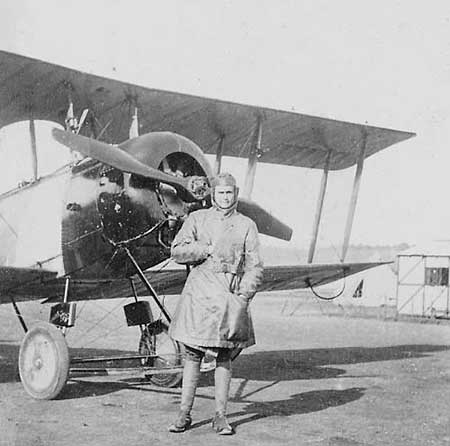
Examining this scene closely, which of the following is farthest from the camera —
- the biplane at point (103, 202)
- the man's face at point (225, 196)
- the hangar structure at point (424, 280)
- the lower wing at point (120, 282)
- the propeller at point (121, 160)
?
the hangar structure at point (424, 280)

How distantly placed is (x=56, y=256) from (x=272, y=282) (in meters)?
4.31

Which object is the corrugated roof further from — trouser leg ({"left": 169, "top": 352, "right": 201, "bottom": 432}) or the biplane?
trouser leg ({"left": 169, "top": 352, "right": 201, "bottom": 432})

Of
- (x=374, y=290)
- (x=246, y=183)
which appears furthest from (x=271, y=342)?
(x=374, y=290)

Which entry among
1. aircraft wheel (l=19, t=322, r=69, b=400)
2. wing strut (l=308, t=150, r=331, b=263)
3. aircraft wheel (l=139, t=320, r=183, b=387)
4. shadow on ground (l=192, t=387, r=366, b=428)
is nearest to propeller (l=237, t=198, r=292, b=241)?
aircraft wheel (l=139, t=320, r=183, b=387)

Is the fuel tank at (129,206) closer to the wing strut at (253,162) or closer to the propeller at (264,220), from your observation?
the propeller at (264,220)

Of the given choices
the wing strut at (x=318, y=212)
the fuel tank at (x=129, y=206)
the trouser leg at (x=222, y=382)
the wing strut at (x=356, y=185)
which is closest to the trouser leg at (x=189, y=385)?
the trouser leg at (x=222, y=382)

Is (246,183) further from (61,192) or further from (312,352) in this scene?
(312,352)

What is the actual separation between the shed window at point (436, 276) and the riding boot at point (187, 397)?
24571 mm

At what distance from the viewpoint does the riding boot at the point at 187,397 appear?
15.5 ft

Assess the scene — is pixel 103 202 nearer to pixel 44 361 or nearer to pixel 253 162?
pixel 44 361

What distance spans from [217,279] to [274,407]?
66.9 inches

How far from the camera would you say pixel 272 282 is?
10.6 meters

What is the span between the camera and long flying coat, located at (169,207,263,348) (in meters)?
4.68

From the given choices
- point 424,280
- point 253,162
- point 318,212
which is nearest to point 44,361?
point 253,162
